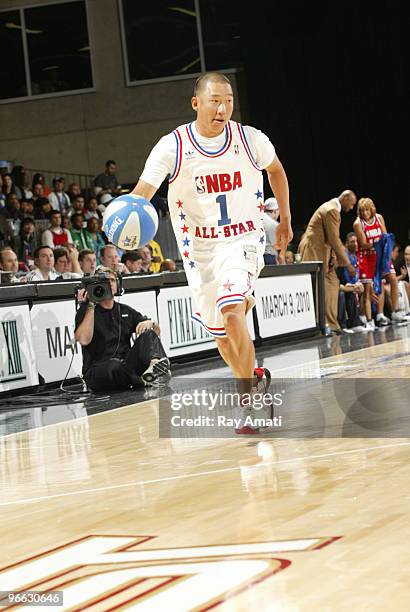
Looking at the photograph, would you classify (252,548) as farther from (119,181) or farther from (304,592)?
(119,181)

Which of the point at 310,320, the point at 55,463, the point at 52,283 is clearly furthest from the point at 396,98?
the point at 55,463

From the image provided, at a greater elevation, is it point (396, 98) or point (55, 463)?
point (396, 98)

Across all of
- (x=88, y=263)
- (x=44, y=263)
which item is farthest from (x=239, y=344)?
(x=88, y=263)

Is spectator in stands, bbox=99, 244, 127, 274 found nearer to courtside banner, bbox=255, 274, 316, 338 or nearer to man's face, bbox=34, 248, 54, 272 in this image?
man's face, bbox=34, 248, 54, 272

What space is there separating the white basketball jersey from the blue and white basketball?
31 centimetres

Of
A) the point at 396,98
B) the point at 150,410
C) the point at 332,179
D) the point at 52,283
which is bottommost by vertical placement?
the point at 150,410

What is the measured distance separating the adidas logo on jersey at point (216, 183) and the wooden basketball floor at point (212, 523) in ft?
4.85

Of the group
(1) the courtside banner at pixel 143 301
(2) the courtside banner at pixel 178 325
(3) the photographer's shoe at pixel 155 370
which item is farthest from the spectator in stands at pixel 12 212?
(3) the photographer's shoe at pixel 155 370

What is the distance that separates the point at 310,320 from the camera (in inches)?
586

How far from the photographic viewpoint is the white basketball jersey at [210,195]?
5.90 m

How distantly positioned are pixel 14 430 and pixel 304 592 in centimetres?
470

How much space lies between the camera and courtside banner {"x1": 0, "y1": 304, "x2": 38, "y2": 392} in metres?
9.07

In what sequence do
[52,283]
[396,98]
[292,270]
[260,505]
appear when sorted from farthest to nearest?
1. [396,98]
2. [292,270]
3. [52,283]
4. [260,505]

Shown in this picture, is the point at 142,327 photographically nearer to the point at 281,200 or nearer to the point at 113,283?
the point at 113,283
